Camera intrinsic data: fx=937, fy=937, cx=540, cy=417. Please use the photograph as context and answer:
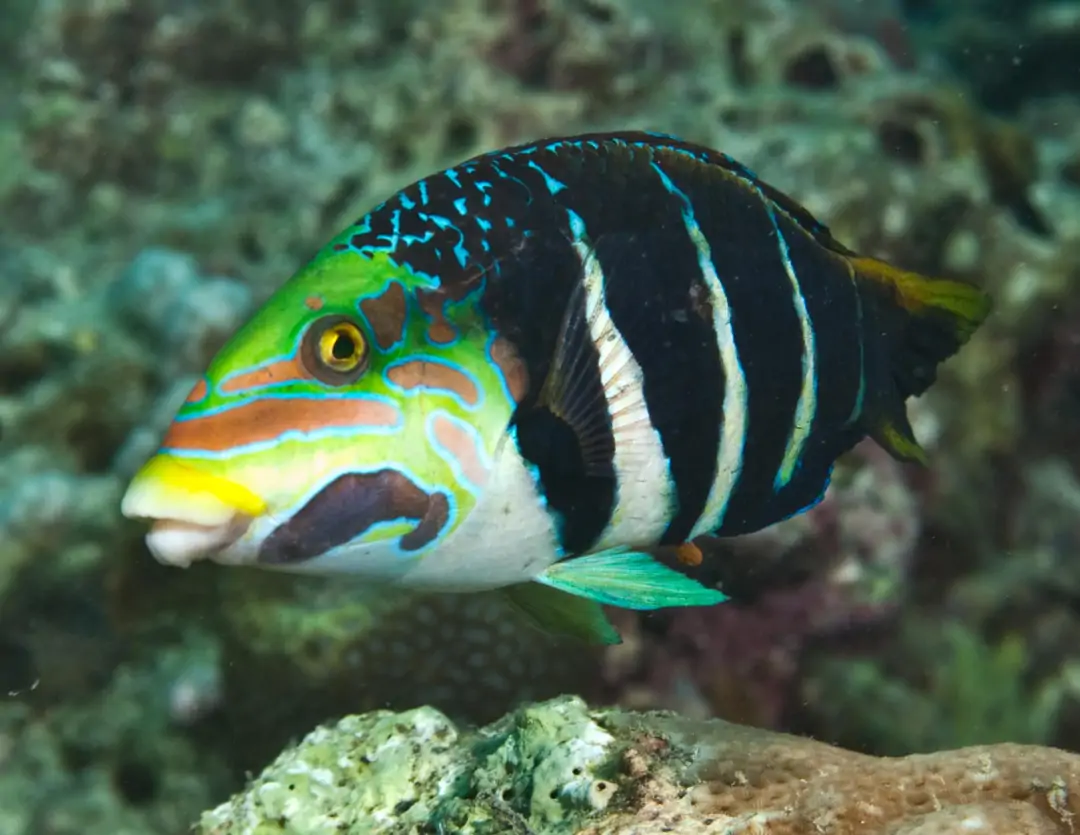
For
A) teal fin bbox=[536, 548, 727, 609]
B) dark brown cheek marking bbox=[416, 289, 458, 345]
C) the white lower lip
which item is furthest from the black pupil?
teal fin bbox=[536, 548, 727, 609]

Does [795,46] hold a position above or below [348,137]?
above

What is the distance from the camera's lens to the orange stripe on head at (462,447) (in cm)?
125

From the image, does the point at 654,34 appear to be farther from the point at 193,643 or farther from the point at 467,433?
the point at 467,433

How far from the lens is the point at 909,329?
1728mm

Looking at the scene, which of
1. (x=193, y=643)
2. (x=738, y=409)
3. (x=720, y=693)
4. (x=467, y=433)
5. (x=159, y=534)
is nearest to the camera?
(x=159, y=534)

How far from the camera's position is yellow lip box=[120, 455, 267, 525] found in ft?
3.67

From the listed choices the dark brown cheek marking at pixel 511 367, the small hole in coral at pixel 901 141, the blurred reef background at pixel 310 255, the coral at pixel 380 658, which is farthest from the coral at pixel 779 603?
the dark brown cheek marking at pixel 511 367

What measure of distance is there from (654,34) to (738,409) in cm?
318

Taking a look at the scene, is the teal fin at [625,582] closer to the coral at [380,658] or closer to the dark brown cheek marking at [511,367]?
the dark brown cheek marking at [511,367]

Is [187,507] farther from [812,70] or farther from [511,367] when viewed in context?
[812,70]

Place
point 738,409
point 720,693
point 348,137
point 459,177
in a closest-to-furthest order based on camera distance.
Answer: point 459,177 → point 738,409 → point 720,693 → point 348,137

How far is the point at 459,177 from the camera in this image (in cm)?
139

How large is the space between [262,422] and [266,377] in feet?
0.21

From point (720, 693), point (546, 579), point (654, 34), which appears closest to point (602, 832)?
point (546, 579)
